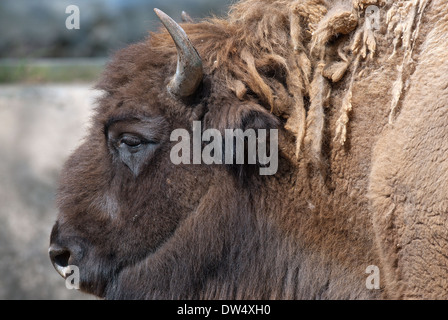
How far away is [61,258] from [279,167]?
3.79 feet

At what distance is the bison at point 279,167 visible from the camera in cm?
227

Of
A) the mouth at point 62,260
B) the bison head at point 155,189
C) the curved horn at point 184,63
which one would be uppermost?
the curved horn at point 184,63

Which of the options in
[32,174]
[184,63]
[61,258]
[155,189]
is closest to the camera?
[184,63]

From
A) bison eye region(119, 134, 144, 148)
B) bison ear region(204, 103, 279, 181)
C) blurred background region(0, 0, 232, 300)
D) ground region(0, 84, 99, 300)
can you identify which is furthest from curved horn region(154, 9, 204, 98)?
ground region(0, 84, 99, 300)

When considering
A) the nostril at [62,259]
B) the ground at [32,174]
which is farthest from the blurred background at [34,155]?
the nostril at [62,259]

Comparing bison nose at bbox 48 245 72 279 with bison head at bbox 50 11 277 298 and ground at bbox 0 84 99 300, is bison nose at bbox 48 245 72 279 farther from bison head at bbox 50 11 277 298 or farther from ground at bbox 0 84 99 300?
ground at bbox 0 84 99 300

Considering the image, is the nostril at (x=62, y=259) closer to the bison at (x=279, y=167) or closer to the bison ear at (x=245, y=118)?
the bison at (x=279, y=167)

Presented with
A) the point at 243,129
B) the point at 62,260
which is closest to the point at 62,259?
the point at 62,260

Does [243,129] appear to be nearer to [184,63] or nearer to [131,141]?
[184,63]

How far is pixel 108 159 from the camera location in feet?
8.91

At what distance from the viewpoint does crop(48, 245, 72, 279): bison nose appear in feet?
9.13

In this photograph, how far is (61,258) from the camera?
9.29 feet

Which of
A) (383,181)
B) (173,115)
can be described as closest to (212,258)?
(173,115)

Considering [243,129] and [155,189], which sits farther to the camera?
[155,189]
